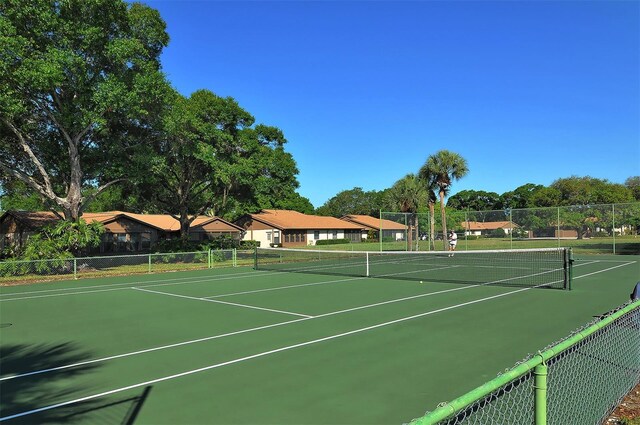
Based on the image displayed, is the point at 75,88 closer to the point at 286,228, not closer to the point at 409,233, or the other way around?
the point at 409,233

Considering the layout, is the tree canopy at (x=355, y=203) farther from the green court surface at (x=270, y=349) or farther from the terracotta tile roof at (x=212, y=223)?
the green court surface at (x=270, y=349)

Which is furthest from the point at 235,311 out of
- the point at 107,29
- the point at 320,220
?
the point at 320,220

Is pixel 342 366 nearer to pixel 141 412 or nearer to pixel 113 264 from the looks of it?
pixel 141 412

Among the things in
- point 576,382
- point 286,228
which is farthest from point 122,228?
point 576,382

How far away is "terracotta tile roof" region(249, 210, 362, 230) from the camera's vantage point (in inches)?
2263

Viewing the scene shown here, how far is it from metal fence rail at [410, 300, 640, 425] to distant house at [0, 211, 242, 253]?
3098 cm

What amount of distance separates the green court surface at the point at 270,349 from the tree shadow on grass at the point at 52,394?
2 centimetres

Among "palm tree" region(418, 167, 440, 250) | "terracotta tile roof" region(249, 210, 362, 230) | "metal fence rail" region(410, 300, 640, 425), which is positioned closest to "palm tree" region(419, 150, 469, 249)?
"palm tree" region(418, 167, 440, 250)

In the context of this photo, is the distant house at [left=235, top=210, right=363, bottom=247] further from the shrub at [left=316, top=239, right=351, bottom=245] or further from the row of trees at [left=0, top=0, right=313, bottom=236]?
the row of trees at [left=0, top=0, right=313, bottom=236]

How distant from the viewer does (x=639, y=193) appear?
84688 millimetres

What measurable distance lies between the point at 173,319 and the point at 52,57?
15371 mm

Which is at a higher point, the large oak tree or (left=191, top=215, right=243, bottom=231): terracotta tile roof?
the large oak tree

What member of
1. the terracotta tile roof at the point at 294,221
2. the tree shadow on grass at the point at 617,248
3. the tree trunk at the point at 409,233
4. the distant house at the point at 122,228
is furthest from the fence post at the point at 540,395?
the terracotta tile roof at the point at 294,221

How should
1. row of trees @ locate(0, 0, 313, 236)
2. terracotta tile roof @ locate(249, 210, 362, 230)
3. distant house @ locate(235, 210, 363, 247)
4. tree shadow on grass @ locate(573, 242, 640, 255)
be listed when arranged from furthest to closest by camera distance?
terracotta tile roof @ locate(249, 210, 362, 230) → distant house @ locate(235, 210, 363, 247) → tree shadow on grass @ locate(573, 242, 640, 255) → row of trees @ locate(0, 0, 313, 236)
